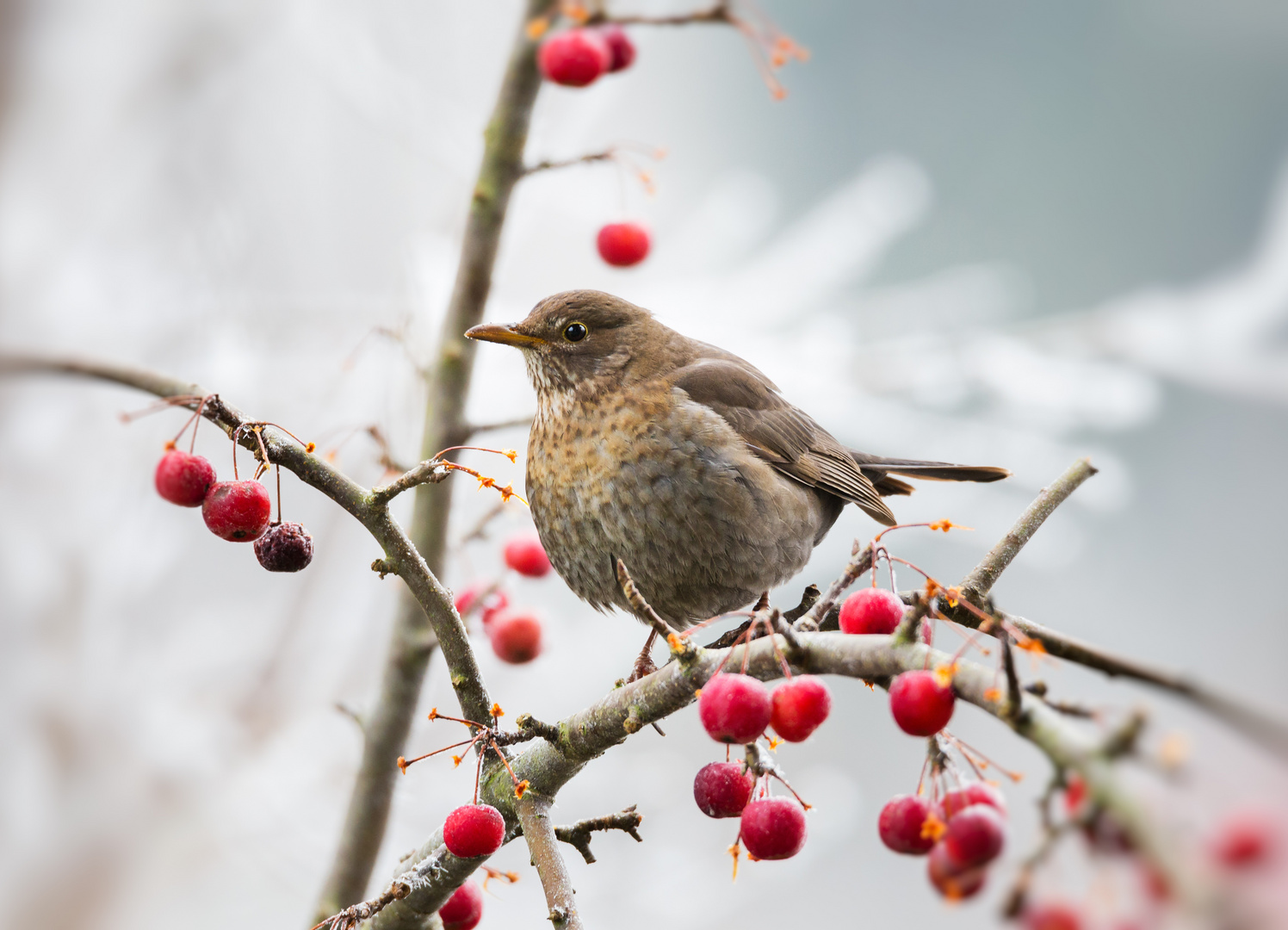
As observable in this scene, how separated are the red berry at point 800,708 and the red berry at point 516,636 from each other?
1140 millimetres

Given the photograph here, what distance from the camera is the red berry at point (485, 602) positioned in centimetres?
239

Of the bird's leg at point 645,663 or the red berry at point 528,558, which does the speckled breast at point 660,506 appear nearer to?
the red berry at point 528,558

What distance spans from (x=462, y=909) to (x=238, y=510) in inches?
30.4

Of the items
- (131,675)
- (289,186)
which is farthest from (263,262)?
(131,675)

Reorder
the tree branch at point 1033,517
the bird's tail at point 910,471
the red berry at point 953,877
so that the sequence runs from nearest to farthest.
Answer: the red berry at point 953,877 → the tree branch at point 1033,517 → the bird's tail at point 910,471

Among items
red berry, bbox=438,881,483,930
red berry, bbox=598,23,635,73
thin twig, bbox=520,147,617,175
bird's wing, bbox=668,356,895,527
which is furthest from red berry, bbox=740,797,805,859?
red berry, bbox=598,23,635,73

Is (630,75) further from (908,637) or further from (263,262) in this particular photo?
(908,637)

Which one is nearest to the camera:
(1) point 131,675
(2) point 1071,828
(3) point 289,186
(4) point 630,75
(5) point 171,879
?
(2) point 1071,828

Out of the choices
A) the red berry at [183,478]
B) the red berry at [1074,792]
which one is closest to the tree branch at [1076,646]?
the red berry at [1074,792]

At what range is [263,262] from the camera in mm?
5145

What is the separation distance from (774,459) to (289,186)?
11.7 ft

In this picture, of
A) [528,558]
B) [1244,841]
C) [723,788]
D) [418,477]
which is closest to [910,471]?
[528,558]

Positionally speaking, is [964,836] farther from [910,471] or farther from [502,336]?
[910,471]

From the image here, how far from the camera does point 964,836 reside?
1.07 meters
